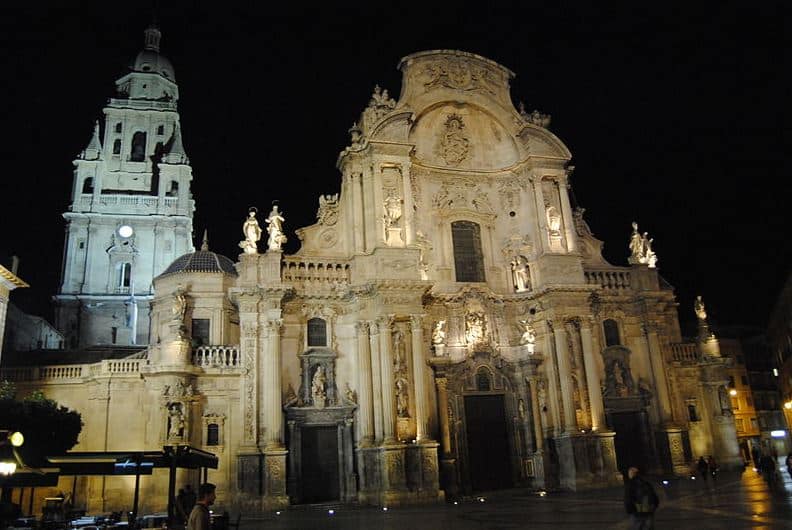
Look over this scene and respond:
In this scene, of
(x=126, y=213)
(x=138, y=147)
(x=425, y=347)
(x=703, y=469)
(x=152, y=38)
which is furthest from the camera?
(x=152, y=38)

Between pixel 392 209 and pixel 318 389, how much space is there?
307 inches

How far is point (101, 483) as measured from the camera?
2478 cm

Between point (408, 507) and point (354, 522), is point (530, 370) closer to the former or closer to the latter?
point (408, 507)

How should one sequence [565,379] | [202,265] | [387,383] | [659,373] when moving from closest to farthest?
1. [387,383]
2. [565,379]
3. [659,373]
4. [202,265]

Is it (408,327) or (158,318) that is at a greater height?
(158,318)

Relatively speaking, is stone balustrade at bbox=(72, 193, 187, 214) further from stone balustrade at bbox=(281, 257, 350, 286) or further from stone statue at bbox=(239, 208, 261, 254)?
stone balustrade at bbox=(281, 257, 350, 286)

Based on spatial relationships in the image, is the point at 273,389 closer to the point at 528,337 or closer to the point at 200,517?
the point at 528,337

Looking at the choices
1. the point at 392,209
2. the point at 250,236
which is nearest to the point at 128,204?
the point at 250,236

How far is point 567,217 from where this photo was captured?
2841cm

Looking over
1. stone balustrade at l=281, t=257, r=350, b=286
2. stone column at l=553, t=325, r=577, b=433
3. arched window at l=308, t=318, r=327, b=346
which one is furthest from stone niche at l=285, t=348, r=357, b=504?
stone column at l=553, t=325, r=577, b=433

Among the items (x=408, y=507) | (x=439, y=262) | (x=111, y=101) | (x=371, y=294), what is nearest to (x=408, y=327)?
(x=371, y=294)

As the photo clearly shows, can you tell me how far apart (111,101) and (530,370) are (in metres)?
44.6

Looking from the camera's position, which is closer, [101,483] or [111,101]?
[101,483]

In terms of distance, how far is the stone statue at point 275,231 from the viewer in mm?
25695
